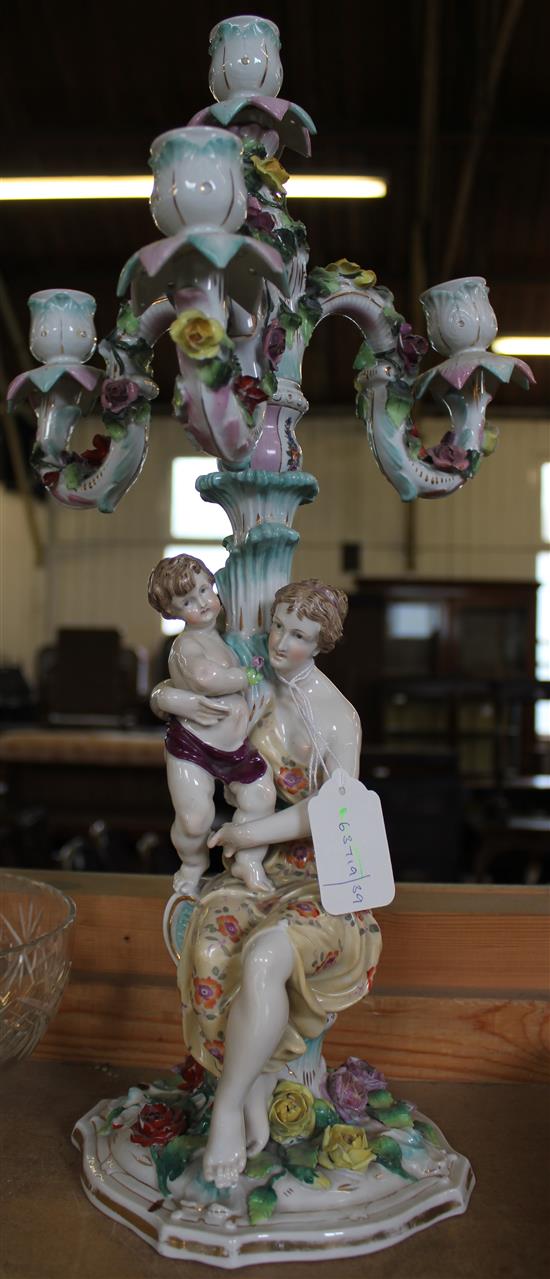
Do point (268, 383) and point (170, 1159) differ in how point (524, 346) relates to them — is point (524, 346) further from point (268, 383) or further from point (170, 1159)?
point (170, 1159)

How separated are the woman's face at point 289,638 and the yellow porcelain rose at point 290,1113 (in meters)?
0.26

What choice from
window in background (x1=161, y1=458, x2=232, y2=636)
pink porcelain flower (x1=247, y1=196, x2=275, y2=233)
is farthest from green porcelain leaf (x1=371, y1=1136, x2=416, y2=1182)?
window in background (x1=161, y1=458, x2=232, y2=636)

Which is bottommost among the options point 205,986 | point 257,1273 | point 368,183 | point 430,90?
point 257,1273

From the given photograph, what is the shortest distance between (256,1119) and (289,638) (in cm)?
29

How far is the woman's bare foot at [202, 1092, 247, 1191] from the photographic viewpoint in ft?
1.90

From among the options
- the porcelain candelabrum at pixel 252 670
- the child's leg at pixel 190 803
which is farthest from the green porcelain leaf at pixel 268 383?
the child's leg at pixel 190 803

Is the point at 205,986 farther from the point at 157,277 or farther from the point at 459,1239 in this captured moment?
the point at 157,277

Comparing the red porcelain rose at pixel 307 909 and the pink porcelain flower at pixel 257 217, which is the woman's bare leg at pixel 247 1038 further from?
the pink porcelain flower at pixel 257 217

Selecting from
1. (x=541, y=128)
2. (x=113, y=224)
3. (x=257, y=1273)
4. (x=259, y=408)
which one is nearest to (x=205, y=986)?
(x=257, y=1273)

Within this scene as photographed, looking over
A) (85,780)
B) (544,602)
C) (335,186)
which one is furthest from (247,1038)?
(544,602)

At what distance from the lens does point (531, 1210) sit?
2.00 feet

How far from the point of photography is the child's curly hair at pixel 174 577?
0.62 m

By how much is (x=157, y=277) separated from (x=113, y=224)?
19.9 feet

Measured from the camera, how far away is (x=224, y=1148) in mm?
580
